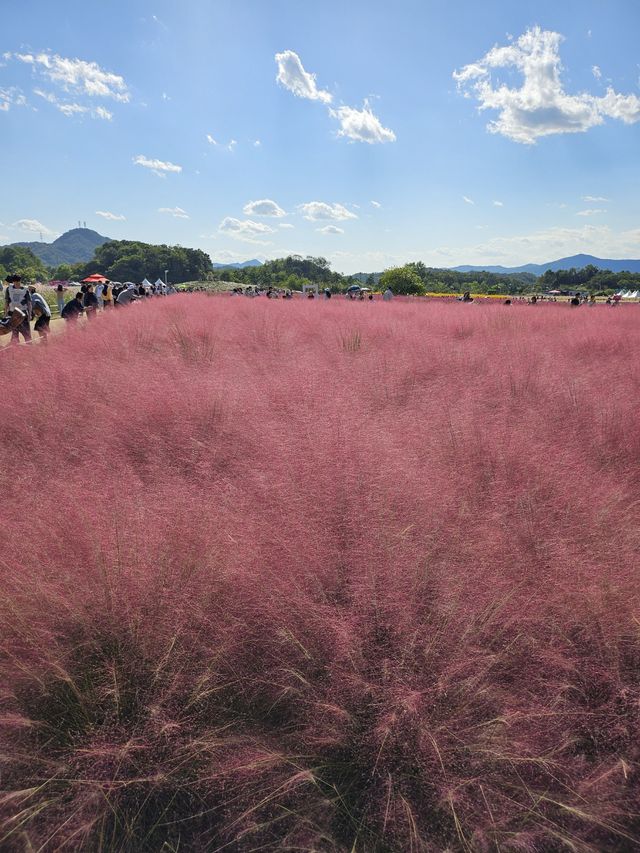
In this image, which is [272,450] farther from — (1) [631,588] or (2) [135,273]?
(2) [135,273]

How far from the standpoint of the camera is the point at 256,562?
6.28ft

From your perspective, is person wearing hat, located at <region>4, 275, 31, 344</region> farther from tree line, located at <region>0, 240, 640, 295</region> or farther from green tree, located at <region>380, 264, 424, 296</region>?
tree line, located at <region>0, 240, 640, 295</region>

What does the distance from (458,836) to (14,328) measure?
929 centimetres

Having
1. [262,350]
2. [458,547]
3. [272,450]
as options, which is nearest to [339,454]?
[272,450]

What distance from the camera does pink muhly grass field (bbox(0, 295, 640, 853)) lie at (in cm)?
136

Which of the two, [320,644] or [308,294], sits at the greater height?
[308,294]

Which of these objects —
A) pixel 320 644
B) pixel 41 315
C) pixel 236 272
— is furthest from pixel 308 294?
pixel 236 272

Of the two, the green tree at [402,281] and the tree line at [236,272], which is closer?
the green tree at [402,281]

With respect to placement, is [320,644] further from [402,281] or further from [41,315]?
[402,281]

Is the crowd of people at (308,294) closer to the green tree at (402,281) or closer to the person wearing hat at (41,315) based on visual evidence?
the person wearing hat at (41,315)

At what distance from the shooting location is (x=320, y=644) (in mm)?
1699

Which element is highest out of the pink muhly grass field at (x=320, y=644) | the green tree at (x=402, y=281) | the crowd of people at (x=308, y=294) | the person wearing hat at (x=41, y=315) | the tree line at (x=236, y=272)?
the tree line at (x=236, y=272)

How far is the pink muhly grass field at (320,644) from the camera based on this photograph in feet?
4.45

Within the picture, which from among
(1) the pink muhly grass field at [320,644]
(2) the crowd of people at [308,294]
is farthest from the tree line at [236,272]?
(1) the pink muhly grass field at [320,644]
